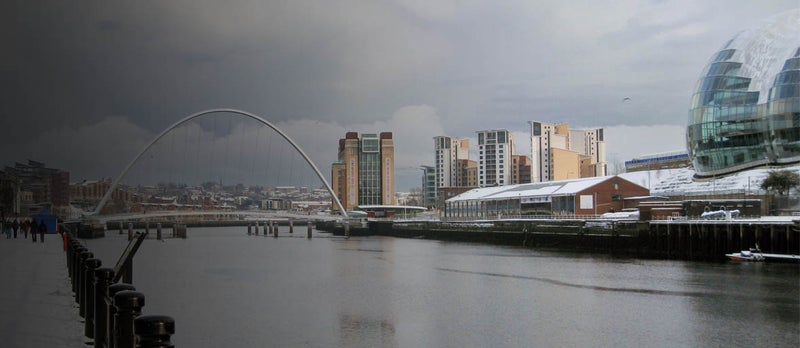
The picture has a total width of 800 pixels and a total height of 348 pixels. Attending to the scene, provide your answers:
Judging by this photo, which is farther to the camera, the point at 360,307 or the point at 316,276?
the point at 316,276

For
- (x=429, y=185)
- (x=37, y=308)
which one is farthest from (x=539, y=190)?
(x=429, y=185)

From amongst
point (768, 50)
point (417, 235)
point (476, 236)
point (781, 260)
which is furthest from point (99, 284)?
point (417, 235)

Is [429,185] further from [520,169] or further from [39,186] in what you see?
[39,186]

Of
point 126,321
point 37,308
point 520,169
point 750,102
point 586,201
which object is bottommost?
point 37,308

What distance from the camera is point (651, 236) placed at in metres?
35.6

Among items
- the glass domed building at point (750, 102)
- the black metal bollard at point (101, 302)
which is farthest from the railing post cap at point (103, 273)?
the glass domed building at point (750, 102)

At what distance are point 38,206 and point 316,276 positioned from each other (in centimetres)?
2316

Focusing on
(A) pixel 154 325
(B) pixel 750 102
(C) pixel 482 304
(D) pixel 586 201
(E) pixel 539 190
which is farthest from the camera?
(E) pixel 539 190

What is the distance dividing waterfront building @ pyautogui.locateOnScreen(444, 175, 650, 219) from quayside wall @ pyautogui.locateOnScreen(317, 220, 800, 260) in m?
4.03

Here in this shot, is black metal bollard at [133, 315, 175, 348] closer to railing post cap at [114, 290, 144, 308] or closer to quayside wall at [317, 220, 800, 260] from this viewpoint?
railing post cap at [114, 290, 144, 308]

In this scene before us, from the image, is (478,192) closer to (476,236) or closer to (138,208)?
(476,236)

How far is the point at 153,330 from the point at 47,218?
37.7m

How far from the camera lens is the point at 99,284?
630 centimetres

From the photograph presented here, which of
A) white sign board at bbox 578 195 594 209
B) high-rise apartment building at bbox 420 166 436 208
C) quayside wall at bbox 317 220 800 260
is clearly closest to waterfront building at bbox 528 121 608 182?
high-rise apartment building at bbox 420 166 436 208
